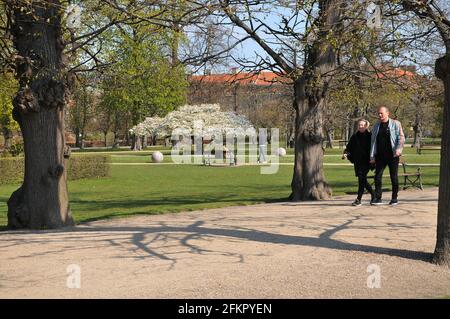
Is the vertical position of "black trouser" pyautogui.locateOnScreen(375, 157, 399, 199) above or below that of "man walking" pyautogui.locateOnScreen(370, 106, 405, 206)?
below

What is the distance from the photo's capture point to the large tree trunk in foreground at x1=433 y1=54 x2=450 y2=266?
7.24 metres

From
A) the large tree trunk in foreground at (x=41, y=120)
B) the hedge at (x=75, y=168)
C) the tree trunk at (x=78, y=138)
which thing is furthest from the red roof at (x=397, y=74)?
the tree trunk at (x=78, y=138)

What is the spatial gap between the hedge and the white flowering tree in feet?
96.5

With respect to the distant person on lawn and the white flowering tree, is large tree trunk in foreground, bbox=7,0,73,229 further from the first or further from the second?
the white flowering tree

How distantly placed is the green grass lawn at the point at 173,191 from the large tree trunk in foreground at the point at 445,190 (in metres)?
7.79

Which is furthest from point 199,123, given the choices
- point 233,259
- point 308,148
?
point 233,259

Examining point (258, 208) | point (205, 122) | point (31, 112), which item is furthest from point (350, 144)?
point (205, 122)

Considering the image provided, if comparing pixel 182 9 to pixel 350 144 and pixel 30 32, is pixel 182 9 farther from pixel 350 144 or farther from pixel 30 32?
pixel 350 144

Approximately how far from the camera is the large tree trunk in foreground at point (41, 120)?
35.4 ft

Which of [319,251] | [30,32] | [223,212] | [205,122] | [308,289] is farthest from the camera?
[205,122]

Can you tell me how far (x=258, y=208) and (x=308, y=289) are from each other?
7.31 meters

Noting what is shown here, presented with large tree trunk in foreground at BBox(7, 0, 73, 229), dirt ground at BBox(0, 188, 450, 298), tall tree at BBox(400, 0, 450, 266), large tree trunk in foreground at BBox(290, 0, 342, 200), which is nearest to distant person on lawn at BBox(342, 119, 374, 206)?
dirt ground at BBox(0, 188, 450, 298)

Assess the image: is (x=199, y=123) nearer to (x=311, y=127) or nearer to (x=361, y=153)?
(x=311, y=127)

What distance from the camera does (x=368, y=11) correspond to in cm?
927
